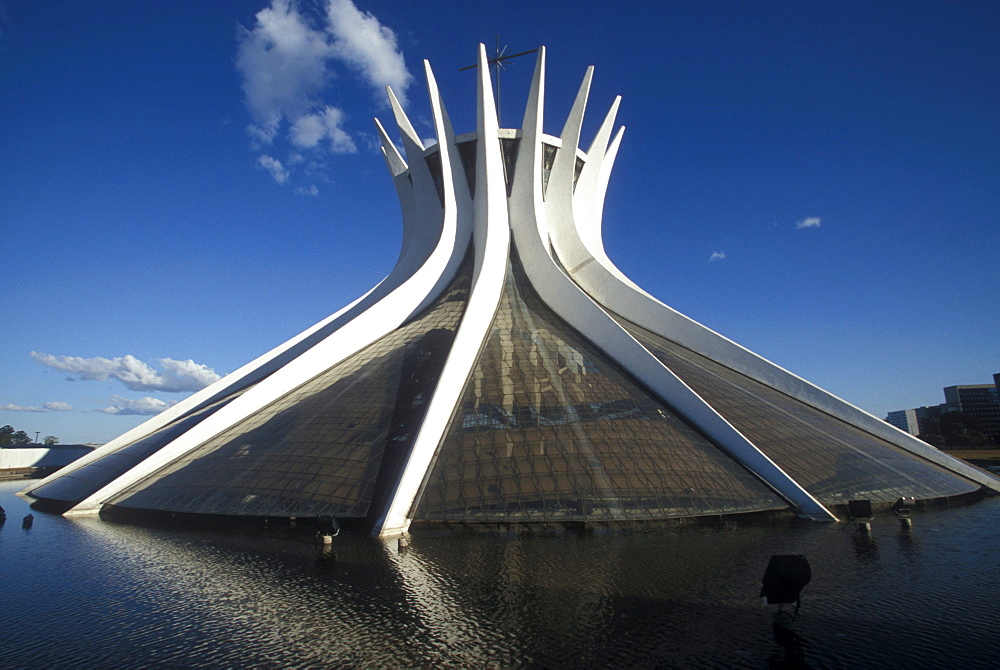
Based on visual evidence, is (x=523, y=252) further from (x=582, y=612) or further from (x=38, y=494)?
(x=38, y=494)

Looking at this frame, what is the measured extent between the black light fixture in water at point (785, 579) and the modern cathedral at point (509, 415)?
14.8ft

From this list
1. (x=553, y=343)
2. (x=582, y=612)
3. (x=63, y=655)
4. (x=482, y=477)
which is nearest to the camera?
(x=63, y=655)

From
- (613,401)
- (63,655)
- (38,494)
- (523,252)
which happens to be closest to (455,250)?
(523,252)

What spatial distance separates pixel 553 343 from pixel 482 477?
273 inches

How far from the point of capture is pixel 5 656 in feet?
17.6

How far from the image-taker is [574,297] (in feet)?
60.4

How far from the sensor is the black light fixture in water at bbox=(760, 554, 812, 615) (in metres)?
5.60

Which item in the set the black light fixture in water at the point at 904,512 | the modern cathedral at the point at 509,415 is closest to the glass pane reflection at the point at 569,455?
the modern cathedral at the point at 509,415

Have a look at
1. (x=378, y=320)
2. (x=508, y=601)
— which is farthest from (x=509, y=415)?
(x=378, y=320)

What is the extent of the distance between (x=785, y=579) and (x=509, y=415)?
8.48 meters

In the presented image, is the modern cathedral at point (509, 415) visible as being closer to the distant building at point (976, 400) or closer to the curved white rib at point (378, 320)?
the curved white rib at point (378, 320)

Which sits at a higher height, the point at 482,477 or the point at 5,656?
the point at 482,477

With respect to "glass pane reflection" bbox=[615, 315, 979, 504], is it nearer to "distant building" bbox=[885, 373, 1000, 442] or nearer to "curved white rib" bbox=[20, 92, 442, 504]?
"curved white rib" bbox=[20, 92, 442, 504]

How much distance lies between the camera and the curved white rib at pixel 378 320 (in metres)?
14.1
